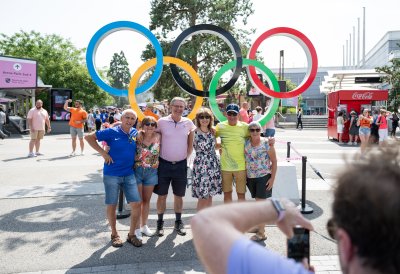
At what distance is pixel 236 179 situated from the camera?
508 cm

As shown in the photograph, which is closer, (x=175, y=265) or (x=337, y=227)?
(x=337, y=227)

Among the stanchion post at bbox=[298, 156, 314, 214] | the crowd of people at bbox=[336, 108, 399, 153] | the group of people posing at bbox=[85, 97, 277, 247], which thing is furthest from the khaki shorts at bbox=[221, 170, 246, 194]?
the crowd of people at bbox=[336, 108, 399, 153]

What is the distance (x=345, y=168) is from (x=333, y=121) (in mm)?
18115

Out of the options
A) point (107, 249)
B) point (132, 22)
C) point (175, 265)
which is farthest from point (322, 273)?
point (132, 22)

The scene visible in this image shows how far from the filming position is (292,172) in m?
6.48

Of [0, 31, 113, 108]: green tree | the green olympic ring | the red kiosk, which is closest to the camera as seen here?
the green olympic ring

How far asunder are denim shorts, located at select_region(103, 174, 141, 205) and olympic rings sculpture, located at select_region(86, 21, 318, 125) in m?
1.84

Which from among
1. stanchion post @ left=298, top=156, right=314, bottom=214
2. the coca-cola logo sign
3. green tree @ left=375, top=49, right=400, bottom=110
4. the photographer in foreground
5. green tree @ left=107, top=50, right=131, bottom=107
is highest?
green tree @ left=107, top=50, right=131, bottom=107

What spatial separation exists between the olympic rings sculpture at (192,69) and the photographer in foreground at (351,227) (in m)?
5.33

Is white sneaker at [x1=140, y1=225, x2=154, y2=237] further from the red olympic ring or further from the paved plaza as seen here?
the red olympic ring

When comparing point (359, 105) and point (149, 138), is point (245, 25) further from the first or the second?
point (149, 138)

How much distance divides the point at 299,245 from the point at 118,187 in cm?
364

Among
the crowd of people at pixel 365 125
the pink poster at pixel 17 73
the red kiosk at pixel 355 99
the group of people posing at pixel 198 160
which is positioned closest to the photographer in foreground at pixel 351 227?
the group of people posing at pixel 198 160

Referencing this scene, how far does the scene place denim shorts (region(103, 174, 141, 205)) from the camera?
4609mm
